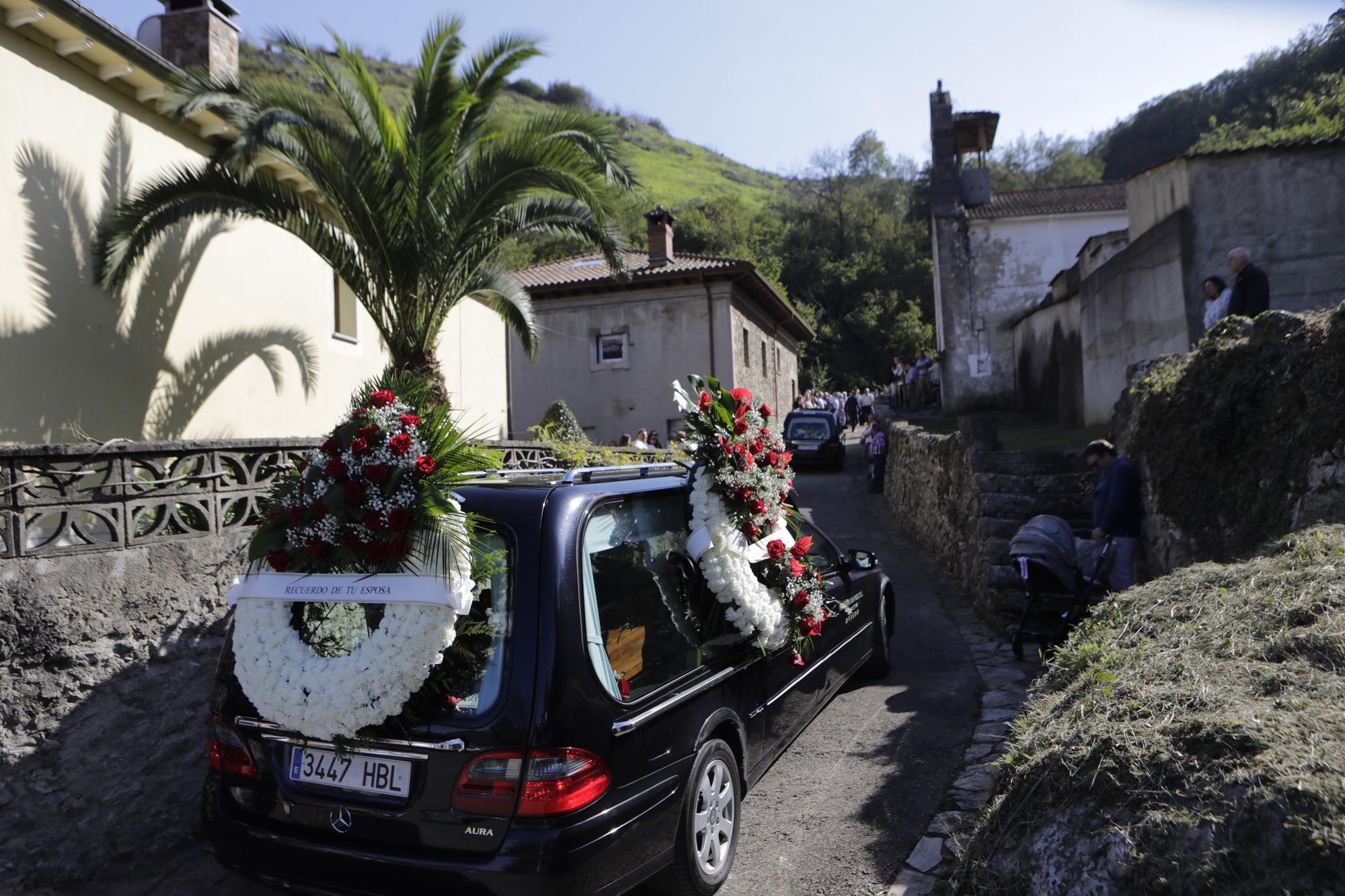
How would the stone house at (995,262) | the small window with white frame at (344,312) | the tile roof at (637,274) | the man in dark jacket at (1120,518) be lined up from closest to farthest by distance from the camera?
the man in dark jacket at (1120,518) < the small window with white frame at (344,312) < the stone house at (995,262) < the tile roof at (637,274)

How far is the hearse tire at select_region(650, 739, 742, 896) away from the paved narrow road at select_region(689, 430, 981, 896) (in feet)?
0.53

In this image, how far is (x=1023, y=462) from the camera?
943cm

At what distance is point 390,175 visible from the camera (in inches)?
352

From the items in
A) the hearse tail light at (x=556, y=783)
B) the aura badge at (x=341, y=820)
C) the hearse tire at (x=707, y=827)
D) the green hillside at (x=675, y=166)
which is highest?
the green hillside at (x=675, y=166)

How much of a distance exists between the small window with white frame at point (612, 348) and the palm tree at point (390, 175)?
1664cm

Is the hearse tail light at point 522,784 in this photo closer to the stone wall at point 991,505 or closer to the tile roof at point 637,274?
the stone wall at point 991,505

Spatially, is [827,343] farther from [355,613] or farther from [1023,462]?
[355,613]

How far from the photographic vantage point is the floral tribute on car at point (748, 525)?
4.09m

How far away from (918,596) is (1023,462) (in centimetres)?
182

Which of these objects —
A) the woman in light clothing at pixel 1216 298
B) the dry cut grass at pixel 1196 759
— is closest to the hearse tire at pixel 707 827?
the dry cut grass at pixel 1196 759

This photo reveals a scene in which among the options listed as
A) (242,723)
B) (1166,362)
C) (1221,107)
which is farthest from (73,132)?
(1221,107)

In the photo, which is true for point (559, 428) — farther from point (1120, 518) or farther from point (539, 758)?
point (539, 758)

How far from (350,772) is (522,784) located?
655mm

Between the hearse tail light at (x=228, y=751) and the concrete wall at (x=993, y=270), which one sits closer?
the hearse tail light at (x=228, y=751)
